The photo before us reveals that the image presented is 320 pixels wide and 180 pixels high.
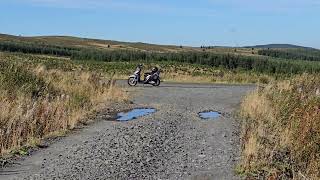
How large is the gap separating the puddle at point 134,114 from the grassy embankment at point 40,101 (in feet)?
3.15

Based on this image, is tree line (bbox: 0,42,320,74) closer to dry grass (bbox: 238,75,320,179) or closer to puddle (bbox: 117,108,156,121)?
puddle (bbox: 117,108,156,121)

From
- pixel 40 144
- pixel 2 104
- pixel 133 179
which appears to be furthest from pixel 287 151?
pixel 2 104

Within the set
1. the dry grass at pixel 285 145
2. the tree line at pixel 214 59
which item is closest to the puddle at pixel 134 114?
the dry grass at pixel 285 145

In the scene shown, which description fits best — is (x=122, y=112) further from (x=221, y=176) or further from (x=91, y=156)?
(x=221, y=176)

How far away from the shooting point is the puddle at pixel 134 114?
1784 cm

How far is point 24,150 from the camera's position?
11445 mm

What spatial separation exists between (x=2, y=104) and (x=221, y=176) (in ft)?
19.5

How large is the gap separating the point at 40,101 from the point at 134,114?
163 inches

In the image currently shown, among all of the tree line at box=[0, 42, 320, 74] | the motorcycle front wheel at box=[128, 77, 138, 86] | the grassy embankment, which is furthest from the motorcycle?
the tree line at box=[0, 42, 320, 74]

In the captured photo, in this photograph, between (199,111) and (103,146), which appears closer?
(103,146)

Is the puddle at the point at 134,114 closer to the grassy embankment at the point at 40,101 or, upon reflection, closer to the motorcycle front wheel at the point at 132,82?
the grassy embankment at the point at 40,101

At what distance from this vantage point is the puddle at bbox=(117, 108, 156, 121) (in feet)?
58.5

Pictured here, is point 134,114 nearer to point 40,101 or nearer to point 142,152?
point 40,101

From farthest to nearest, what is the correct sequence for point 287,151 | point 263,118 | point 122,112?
1. point 122,112
2. point 263,118
3. point 287,151
